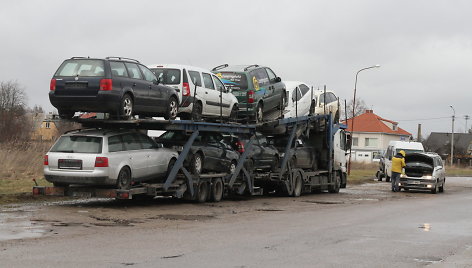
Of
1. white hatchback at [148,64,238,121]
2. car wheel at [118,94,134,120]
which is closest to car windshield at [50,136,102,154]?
car wheel at [118,94,134,120]

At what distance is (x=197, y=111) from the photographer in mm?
19047

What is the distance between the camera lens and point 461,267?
947 centimetres

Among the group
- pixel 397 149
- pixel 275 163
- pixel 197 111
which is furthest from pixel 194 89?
pixel 397 149

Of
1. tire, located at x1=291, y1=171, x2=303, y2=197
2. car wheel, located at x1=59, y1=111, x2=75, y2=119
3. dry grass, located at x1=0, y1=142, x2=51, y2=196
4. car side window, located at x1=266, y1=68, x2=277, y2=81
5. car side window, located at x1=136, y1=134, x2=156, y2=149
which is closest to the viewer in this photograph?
car wheel, located at x1=59, y1=111, x2=75, y2=119

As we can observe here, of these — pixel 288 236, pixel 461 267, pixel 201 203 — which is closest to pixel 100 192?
pixel 201 203

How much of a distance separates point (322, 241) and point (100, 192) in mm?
6202

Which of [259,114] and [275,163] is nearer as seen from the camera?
[259,114]

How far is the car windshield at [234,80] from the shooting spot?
21.4 m

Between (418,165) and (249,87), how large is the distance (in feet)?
39.2

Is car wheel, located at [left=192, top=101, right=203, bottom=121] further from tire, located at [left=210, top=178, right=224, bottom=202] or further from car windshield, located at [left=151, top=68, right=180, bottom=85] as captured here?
tire, located at [left=210, top=178, right=224, bottom=202]

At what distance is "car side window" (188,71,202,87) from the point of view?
18.7 metres

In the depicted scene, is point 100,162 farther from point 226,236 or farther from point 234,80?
point 234,80

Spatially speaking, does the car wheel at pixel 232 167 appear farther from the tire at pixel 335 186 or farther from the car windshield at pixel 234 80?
the tire at pixel 335 186

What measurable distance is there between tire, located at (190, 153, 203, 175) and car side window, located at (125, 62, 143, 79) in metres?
2.99
